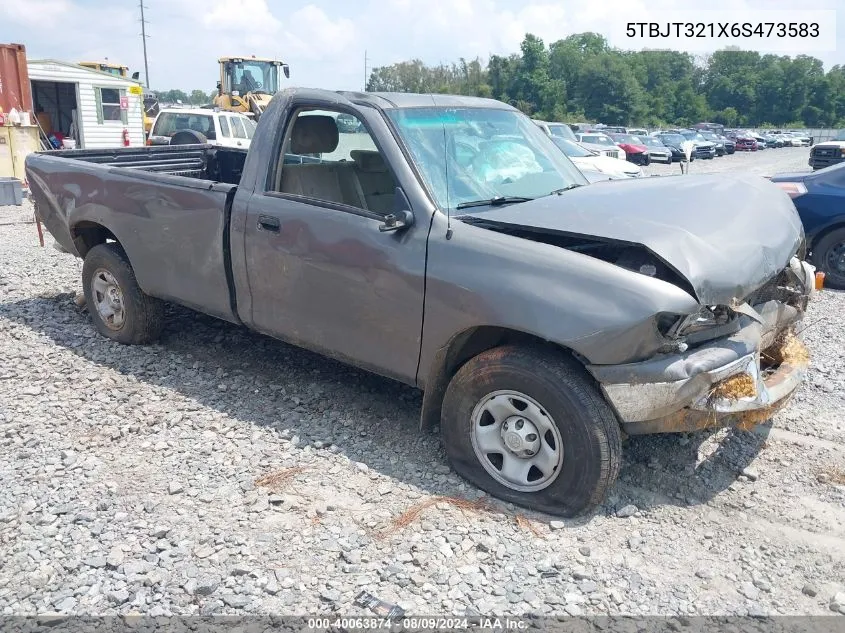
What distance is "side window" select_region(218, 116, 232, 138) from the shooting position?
17.8 metres

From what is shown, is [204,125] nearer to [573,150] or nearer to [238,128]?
[238,128]

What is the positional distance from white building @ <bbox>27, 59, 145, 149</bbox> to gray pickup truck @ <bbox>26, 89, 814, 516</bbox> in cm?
1882

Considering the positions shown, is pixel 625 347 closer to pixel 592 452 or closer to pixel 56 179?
pixel 592 452

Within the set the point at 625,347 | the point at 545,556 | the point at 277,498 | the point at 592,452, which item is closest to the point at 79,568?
the point at 277,498

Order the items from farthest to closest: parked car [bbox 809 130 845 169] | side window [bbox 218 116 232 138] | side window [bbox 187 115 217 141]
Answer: parked car [bbox 809 130 845 169] → side window [bbox 218 116 232 138] → side window [bbox 187 115 217 141]

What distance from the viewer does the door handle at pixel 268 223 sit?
438cm

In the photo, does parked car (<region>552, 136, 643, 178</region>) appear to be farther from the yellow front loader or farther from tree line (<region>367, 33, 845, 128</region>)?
tree line (<region>367, 33, 845, 128</region>)

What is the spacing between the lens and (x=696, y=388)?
3314 millimetres

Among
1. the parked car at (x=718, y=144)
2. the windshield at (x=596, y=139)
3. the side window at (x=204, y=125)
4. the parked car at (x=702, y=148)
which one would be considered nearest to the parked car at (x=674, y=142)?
the parked car at (x=702, y=148)

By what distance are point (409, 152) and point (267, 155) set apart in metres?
1.04

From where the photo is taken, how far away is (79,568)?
3.18 metres

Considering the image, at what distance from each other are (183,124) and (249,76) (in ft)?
29.3

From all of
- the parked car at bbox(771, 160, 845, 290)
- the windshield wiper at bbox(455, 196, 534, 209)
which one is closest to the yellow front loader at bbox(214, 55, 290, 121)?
the parked car at bbox(771, 160, 845, 290)

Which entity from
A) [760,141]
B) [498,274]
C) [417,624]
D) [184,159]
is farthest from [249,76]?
[760,141]
